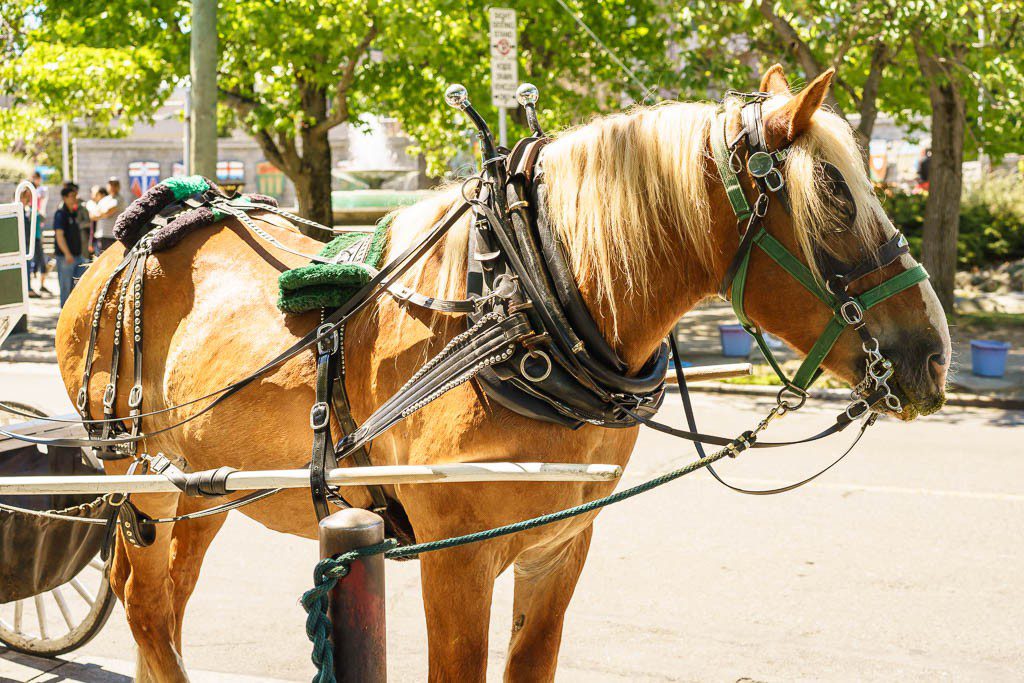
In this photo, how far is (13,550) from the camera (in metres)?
3.77

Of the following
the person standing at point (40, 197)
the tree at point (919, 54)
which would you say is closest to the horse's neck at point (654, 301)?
the person standing at point (40, 197)

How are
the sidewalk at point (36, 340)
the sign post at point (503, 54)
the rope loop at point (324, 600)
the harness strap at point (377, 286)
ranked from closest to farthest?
the rope loop at point (324, 600), the harness strap at point (377, 286), the sign post at point (503, 54), the sidewalk at point (36, 340)

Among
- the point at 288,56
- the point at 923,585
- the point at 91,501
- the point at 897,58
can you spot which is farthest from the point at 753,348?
the point at 91,501

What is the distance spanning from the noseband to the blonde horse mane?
0.12 feet

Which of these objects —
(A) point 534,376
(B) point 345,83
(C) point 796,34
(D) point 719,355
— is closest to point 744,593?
(A) point 534,376

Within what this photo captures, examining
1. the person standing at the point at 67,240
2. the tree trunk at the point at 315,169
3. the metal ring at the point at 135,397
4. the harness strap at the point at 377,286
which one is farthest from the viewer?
the tree trunk at the point at 315,169

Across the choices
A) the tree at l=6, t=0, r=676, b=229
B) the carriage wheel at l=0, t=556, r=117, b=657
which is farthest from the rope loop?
the tree at l=6, t=0, r=676, b=229

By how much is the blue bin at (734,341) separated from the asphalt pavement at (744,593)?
4631 mm

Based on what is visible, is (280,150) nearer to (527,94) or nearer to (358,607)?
(527,94)

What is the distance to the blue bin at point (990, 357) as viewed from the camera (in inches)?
421

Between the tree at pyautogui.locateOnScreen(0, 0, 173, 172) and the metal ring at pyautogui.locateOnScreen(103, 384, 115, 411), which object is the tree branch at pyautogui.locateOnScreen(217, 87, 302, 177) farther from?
the metal ring at pyautogui.locateOnScreen(103, 384, 115, 411)

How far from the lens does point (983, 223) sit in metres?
19.3

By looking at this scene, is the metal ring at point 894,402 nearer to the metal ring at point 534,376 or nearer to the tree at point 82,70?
the metal ring at point 534,376

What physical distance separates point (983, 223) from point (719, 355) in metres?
10.1
